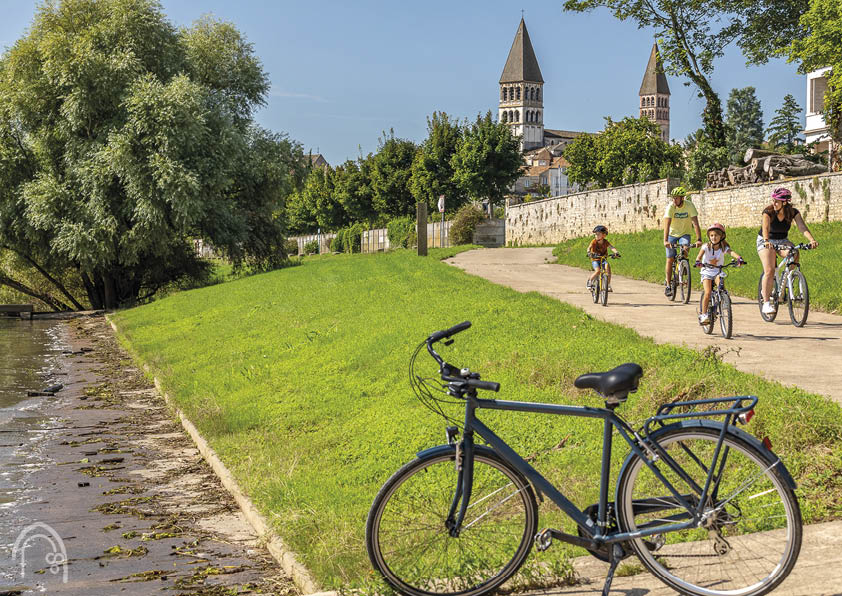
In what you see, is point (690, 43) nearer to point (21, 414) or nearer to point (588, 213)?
point (588, 213)

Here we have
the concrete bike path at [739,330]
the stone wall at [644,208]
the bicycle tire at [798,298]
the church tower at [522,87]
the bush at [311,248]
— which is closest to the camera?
the concrete bike path at [739,330]

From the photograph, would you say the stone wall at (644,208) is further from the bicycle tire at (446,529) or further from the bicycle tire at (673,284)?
the bicycle tire at (446,529)

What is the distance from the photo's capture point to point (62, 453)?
33.4 feet

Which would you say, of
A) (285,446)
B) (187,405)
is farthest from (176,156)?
(285,446)

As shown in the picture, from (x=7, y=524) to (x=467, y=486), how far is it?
4.59 meters

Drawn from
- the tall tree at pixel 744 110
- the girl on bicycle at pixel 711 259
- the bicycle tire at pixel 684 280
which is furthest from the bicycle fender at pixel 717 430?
the tall tree at pixel 744 110

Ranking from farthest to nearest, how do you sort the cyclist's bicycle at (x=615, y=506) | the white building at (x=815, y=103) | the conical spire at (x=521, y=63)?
the conical spire at (x=521, y=63) < the white building at (x=815, y=103) < the cyclist's bicycle at (x=615, y=506)

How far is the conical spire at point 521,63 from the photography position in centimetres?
18388

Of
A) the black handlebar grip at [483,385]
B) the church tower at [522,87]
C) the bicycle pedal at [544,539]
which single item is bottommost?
the bicycle pedal at [544,539]

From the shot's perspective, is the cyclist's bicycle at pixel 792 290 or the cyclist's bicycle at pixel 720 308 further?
the cyclist's bicycle at pixel 792 290

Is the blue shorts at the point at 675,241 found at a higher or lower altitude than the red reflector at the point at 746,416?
higher

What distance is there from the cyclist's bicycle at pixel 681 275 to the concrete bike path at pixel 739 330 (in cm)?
24

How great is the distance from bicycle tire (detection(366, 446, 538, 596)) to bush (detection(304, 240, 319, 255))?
84.6m

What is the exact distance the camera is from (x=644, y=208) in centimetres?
3819
